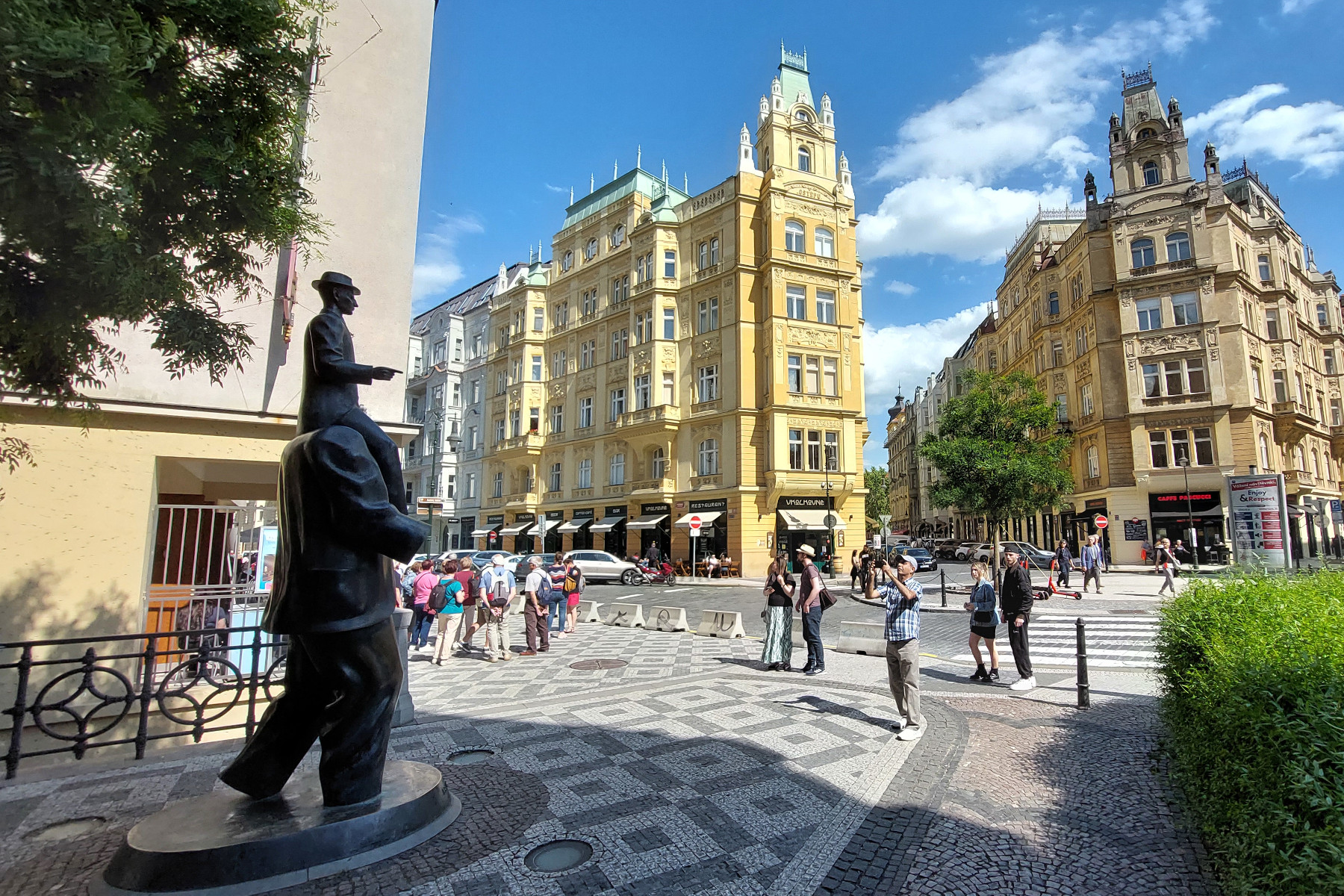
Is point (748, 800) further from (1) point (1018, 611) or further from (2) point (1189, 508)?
(2) point (1189, 508)

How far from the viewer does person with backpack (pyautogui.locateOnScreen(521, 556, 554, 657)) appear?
12453 mm

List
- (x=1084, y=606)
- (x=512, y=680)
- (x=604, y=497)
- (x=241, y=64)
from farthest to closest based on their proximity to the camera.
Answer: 1. (x=604, y=497)
2. (x=1084, y=606)
3. (x=512, y=680)
4. (x=241, y=64)

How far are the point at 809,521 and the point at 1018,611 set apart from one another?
2202 cm

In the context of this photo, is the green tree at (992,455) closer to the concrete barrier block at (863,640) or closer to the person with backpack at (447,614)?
the concrete barrier block at (863,640)

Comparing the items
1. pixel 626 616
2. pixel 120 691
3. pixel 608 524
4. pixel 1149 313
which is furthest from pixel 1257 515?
pixel 608 524

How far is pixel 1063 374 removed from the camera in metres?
42.7

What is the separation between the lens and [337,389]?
172 inches

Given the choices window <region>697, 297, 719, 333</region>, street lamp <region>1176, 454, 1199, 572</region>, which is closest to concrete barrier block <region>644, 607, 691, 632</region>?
window <region>697, 297, 719, 333</region>

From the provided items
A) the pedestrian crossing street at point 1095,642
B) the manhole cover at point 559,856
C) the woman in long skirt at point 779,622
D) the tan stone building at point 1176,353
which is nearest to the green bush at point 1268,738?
the manhole cover at point 559,856

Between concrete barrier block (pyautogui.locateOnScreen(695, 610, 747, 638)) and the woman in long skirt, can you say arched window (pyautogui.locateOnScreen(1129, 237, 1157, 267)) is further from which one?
the woman in long skirt

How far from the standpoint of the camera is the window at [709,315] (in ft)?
113

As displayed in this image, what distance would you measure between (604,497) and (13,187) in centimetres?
3471

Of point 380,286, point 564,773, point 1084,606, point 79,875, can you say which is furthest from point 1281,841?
point 1084,606

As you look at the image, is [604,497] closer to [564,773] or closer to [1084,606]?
[1084,606]
